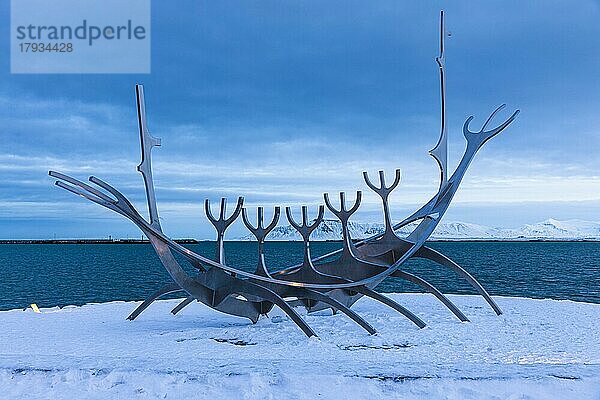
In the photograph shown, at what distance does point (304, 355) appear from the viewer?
9.45m

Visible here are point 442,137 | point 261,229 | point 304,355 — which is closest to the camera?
point 304,355

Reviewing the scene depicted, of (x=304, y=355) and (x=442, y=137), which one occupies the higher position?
(x=442, y=137)

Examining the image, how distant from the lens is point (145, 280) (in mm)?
52031

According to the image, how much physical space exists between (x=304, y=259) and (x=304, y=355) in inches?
124

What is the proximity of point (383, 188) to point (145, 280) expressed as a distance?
139 ft

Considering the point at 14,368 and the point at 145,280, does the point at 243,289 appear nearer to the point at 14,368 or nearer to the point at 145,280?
the point at 14,368

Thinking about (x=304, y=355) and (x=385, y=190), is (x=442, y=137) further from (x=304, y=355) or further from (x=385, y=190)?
(x=304, y=355)

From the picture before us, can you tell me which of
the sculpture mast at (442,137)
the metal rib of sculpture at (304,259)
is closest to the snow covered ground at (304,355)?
the metal rib of sculpture at (304,259)

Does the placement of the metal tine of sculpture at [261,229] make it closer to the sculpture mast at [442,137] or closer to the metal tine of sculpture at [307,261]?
the metal tine of sculpture at [307,261]

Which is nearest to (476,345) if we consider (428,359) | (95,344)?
(428,359)

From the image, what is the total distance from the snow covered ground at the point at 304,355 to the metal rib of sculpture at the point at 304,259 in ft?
1.91

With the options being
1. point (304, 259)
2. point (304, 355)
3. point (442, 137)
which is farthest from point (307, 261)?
point (442, 137)

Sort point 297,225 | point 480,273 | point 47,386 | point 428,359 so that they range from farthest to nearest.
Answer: point 480,273 < point 297,225 < point 428,359 < point 47,386

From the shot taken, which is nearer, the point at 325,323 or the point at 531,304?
the point at 325,323
